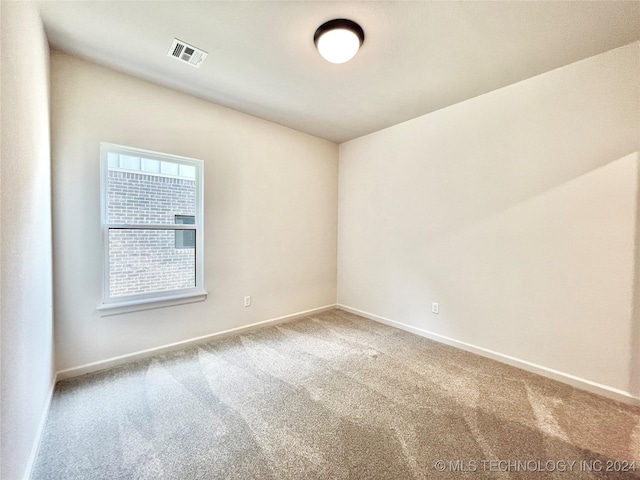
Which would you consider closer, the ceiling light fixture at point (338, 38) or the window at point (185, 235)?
the ceiling light fixture at point (338, 38)

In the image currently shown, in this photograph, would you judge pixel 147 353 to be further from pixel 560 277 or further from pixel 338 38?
pixel 560 277

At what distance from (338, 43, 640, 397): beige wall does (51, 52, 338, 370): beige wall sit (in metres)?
1.14

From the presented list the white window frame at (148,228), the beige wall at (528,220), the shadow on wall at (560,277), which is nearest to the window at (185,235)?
the white window frame at (148,228)

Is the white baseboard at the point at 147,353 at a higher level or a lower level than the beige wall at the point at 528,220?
lower

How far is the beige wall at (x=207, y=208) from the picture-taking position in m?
2.20

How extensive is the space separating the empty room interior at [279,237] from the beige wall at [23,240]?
21 millimetres

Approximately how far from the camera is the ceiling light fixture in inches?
69.6

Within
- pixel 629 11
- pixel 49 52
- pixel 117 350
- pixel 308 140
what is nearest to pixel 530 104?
pixel 629 11

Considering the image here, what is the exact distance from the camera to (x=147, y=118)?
255cm

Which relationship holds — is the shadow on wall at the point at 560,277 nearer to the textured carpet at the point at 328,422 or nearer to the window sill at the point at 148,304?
the textured carpet at the point at 328,422

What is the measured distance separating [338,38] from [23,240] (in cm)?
222

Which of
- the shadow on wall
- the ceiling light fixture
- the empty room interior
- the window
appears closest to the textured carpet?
the empty room interior

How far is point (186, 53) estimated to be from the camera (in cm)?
212

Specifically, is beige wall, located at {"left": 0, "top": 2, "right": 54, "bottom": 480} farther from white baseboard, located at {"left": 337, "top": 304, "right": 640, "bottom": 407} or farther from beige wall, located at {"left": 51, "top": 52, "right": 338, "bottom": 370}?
white baseboard, located at {"left": 337, "top": 304, "right": 640, "bottom": 407}
